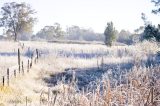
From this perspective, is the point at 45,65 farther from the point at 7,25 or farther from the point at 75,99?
the point at 7,25

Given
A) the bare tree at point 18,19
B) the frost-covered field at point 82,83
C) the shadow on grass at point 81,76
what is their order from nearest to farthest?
the frost-covered field at point 82,83
the shadow on grass at point 81,76
the bare tree at point 18,19

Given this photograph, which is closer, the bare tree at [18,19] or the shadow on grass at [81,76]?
the shadow on grass at [81,76]

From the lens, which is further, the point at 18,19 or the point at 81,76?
the point at 18,19

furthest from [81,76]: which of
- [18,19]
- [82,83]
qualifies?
[18,19]

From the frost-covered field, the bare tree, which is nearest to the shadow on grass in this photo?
the frost-covered field

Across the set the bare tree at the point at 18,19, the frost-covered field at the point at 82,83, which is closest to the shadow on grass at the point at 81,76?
the frost-covered field at the point at 82,83

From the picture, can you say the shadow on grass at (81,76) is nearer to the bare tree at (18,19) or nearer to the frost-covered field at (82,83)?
the frost-covered field at (82,83)

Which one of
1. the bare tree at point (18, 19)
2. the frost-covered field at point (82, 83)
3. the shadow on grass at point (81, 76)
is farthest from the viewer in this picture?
the bare tree at point (18, 19)

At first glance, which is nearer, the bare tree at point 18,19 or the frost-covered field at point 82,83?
the frost-covered field at point 82,83

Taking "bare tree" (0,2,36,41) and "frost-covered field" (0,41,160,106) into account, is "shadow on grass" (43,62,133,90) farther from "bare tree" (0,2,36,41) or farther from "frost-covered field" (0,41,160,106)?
"bare tree" (0,2,36,41)

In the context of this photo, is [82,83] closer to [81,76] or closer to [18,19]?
[81,76]

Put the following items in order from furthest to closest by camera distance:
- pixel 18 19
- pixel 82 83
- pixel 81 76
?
pixel 18 19 → pixel 81 76 → pixel 82 83

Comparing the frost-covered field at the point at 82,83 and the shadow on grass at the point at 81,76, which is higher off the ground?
the frost-covered field at the point at 82,83

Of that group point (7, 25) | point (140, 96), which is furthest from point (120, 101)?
point (7, 25)
